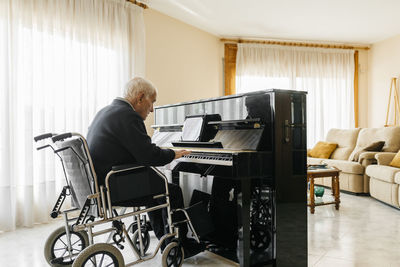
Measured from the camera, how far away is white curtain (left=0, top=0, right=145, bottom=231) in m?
3.07

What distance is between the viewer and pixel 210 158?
211 centimetres

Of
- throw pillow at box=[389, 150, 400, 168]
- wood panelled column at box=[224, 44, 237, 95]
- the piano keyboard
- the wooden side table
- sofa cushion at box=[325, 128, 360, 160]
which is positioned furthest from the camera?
wood panelled column at box=[224, 44, 237, 95]

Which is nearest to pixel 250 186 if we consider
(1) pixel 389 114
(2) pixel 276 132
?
(2) pixel 276 132

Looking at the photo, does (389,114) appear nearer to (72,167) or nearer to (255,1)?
(255,1)

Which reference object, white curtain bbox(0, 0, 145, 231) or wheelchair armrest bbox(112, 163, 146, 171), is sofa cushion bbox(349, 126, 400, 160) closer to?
white curtain bbox(0, 0, 145, 231)

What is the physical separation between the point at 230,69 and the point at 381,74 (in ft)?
10.5

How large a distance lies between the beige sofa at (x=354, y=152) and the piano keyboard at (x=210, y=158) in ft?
10.8

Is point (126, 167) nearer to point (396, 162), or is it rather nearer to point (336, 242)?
point (336, 242)

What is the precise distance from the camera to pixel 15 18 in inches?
123

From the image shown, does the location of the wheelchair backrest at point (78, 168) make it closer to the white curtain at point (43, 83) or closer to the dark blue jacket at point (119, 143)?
the dark blue jacket at point (119, 143)

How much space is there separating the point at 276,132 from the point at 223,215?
0.73 meters

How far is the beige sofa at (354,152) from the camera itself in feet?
15.1

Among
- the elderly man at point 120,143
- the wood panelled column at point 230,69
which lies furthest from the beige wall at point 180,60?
the elderly man at point 120,143

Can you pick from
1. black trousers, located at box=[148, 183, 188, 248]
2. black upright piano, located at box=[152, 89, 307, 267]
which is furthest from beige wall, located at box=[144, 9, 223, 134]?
black upright piano, located at box=[152, 89, 307, 267]
